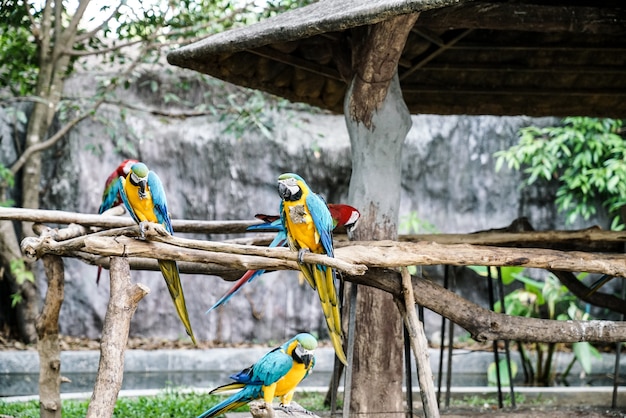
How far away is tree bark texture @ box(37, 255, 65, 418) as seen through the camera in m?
3.72

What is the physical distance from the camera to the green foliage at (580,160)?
8.20 meters

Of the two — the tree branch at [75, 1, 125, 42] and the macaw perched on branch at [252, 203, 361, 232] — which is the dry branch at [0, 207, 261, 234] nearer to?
the macaw perched on branch at [252, 203, 361, 232]

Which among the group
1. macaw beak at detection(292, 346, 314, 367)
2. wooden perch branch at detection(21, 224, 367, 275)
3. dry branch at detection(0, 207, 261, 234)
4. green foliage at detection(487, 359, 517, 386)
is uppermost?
dry branch at detection(0, 207, 261, 234)

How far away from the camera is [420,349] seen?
3.41 metres

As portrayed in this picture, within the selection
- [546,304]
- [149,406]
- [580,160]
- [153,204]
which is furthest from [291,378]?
[580,160]

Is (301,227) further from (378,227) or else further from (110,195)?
(110,195)

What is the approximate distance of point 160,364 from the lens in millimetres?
7340

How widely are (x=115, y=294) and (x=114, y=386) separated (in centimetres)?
38

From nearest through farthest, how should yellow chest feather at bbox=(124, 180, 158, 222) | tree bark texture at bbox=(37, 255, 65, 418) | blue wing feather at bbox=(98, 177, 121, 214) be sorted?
yellow chest feather at bbox=(124, 180, 158, 222), tree bark texture at bbox=(37, 255, 65, 418), blue wing feather at bbox=(98, 177, 121, 214)

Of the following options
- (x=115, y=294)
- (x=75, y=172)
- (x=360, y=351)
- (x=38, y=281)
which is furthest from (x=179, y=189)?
(x=115, y=294)

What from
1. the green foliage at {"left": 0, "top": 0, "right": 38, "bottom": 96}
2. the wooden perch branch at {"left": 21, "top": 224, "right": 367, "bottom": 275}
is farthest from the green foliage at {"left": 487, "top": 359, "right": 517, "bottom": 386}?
the green foliage at {"left": 0, "top": 0, "right": 38, "bottom": 96}

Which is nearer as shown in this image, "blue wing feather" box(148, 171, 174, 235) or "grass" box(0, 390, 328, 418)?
"blue wing feather" box(148, 171, 174, 235)

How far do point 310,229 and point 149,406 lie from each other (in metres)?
2.33

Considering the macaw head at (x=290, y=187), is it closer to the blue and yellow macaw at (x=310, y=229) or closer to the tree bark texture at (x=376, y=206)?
the blue and yellow macaw at (x=310, y=229)
